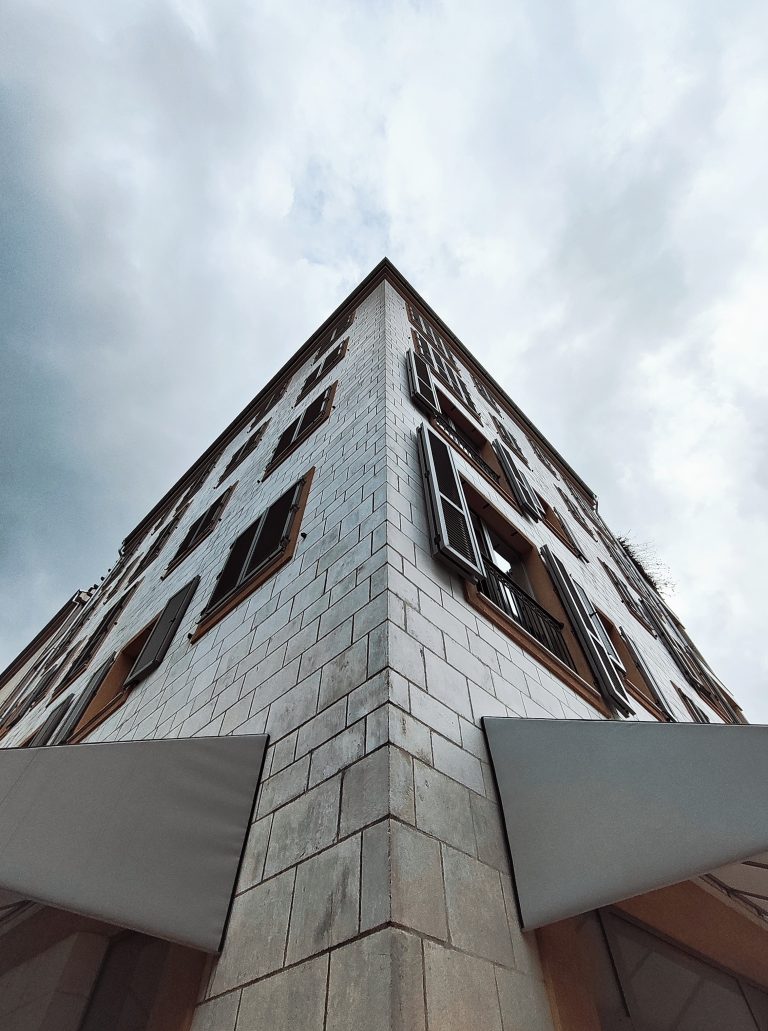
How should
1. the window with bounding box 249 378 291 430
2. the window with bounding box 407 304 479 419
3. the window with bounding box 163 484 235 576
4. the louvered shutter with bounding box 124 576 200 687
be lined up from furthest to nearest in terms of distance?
the window with bounding box 249 378 291 430 → the window with bounding box 407 304 479 419 → the window with bounding box 163 484 235 576 → the louvered shutter with bounding box 124 576 200 687

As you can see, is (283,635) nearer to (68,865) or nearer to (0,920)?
(68,865)

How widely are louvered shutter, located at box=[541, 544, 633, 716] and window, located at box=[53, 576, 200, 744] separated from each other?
158 inches

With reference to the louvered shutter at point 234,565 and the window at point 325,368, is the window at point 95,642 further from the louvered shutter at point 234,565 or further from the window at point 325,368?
the window at point 325,368

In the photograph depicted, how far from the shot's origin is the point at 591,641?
16.1 ft

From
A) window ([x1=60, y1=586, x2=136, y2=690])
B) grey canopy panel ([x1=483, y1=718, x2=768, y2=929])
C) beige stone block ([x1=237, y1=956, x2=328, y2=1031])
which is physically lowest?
beige stone block ([x1=237, y1=956, x2=328, y2=1031])

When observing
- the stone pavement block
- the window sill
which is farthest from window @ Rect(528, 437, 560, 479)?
the stone pavement block

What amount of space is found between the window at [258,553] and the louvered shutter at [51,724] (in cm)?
354

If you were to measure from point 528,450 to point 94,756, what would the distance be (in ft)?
36.6

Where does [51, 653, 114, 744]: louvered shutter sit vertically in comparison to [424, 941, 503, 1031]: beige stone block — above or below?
above

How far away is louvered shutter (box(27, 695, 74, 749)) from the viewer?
691 cm

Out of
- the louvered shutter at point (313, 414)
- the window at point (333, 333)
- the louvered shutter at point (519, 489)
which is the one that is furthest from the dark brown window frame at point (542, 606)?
the window at point (333, 333)

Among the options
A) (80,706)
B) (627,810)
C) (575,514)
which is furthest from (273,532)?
(575,514)

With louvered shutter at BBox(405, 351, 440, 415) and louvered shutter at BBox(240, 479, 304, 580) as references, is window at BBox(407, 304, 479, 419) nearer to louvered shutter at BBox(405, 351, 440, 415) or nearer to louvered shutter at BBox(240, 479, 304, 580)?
louvered shutter at BBox(405, 351, 440, 415)

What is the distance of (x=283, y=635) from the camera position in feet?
11.6
